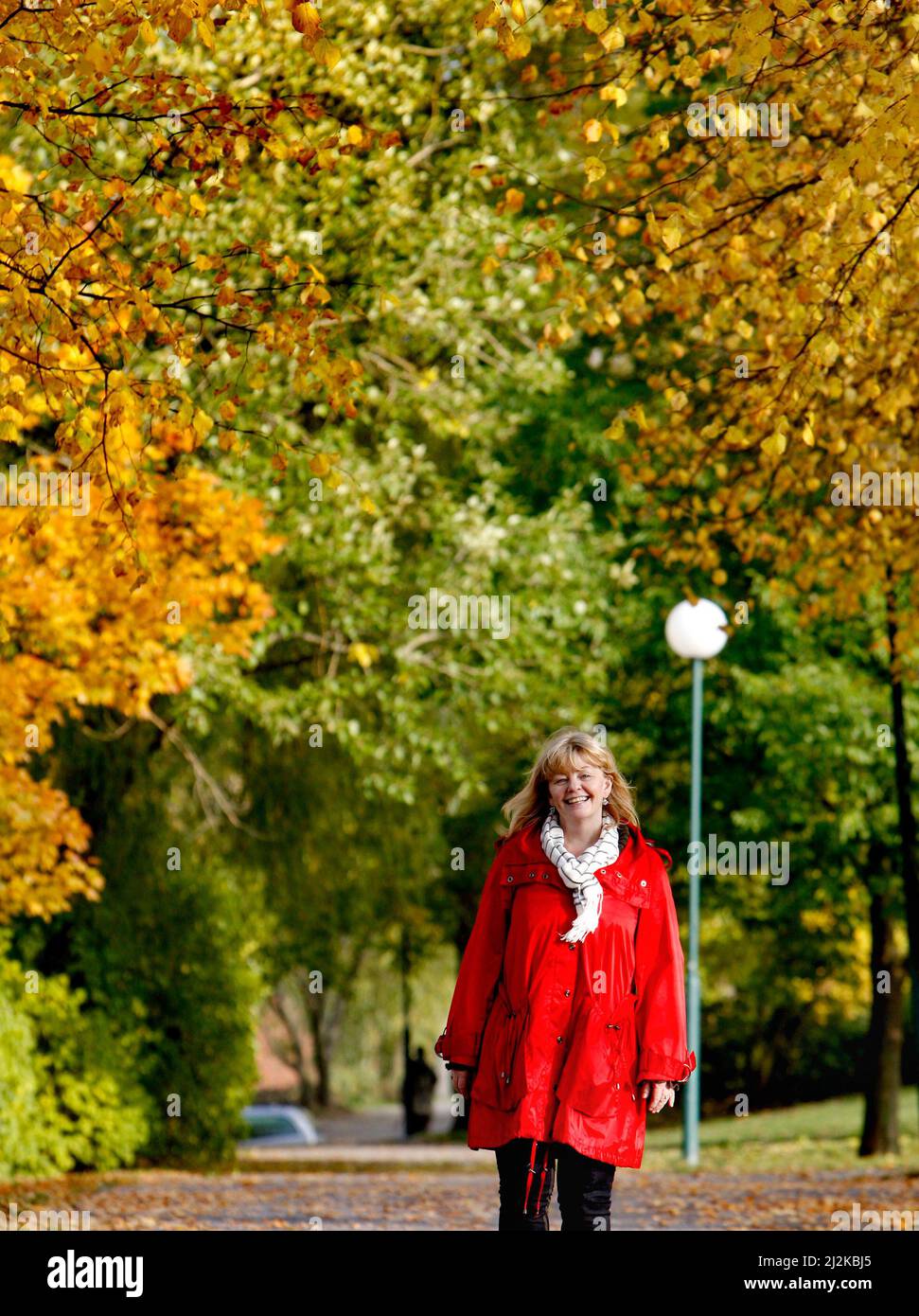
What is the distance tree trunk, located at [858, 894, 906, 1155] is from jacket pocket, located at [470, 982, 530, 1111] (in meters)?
12.6

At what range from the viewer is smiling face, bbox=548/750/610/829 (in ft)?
17.6

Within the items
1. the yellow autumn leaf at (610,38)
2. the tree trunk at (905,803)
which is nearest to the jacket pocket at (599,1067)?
the yellow autumn leaf at (610,38)

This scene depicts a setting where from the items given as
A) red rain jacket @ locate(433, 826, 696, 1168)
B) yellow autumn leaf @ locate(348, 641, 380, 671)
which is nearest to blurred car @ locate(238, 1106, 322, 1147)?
yellow autumn leaf @ locate(348, 641, 380, 671)

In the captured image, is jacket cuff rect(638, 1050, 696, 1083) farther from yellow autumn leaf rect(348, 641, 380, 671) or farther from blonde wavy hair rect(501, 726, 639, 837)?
yellow autumn leaf rect(348, 641, 380, 671)

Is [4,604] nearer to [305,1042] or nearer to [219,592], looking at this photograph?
[219,592]

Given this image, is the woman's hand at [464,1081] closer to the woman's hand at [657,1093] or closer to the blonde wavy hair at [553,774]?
the woman's hand at [657,1093]

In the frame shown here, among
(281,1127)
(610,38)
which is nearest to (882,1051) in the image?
(610,38)

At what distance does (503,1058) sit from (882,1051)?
14.2 meters

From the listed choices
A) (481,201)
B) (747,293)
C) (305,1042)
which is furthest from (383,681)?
(305,1042)

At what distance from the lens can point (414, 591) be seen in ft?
49.8

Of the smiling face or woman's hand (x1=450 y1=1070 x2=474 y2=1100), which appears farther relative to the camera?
the smiling face

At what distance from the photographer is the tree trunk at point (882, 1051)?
58.6ft

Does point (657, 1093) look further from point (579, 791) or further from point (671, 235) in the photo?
point (671, 235)

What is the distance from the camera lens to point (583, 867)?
5.22 m
